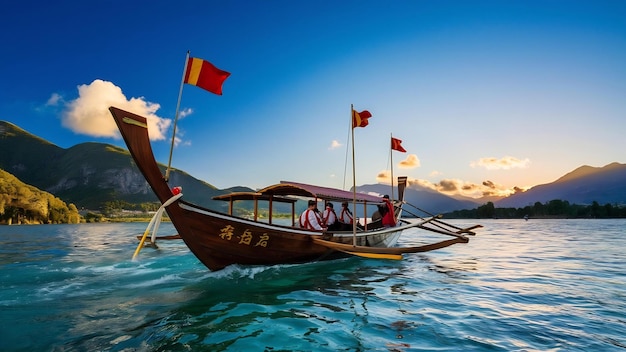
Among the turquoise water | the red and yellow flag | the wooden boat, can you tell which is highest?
the red and yellow flag

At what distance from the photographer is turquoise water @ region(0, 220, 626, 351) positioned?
18.4ft

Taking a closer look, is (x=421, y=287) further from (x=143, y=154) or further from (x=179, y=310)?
(x=143, y=154)

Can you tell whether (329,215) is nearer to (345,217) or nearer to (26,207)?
(345,217)

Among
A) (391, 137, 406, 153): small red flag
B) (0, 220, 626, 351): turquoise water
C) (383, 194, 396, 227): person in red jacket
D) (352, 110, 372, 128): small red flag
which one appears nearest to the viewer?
(0, 220, 626, 351): turquoise water

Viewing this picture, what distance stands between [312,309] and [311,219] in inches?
253

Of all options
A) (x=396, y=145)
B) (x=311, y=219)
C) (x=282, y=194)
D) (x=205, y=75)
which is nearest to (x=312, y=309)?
(x=311, y=219)

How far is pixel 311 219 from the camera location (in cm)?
1394

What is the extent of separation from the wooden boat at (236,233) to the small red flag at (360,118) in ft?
11.0

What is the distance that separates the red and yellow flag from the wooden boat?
77.1 inches

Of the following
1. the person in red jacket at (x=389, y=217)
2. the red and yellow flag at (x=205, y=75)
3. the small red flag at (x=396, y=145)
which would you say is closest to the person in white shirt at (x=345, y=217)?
the person in red jacket at (x=389, y=217)

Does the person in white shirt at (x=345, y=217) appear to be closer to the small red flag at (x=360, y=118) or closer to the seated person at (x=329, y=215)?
the seated person at (x=329, y=215)

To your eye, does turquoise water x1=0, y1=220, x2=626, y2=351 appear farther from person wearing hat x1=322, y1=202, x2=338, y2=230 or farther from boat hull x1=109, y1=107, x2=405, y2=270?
person wearing hat x1=322, y1=202, x2=338, y2=230

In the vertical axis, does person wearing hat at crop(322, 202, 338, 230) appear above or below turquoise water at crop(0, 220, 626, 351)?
above

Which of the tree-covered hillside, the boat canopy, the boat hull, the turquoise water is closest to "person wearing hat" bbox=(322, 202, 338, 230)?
the boat canopy
